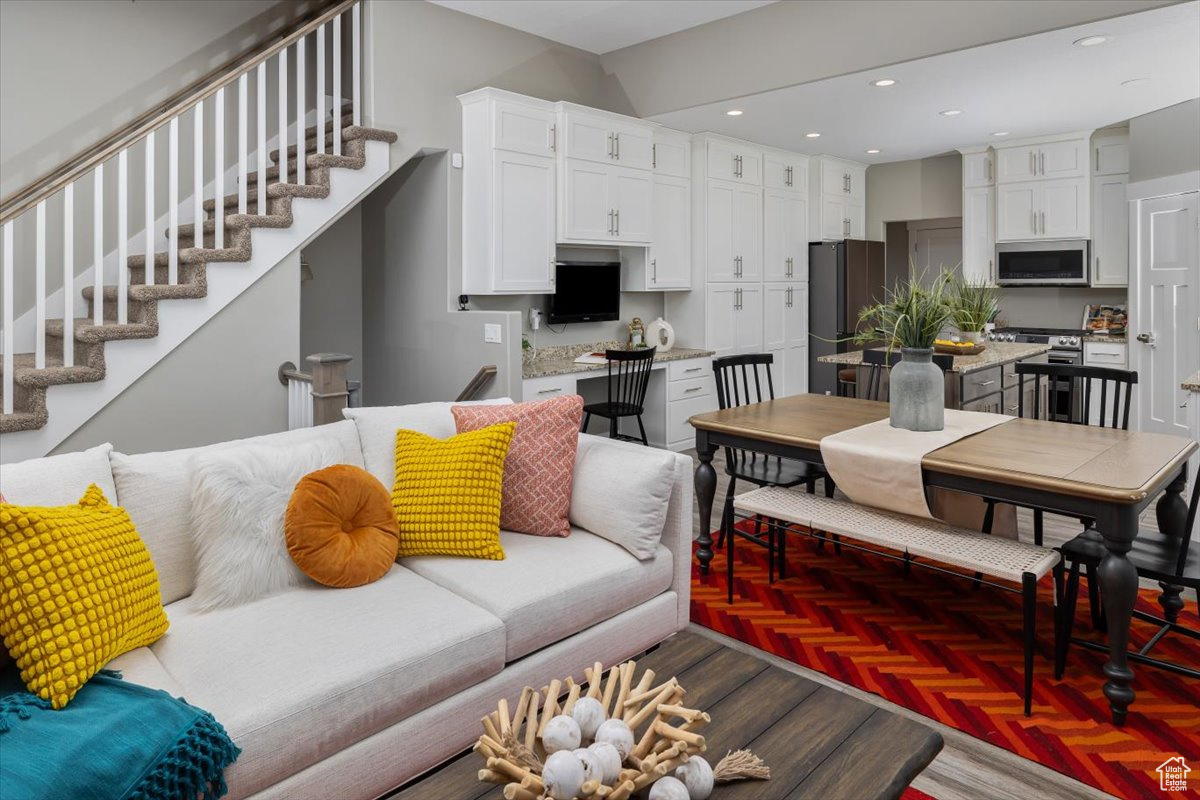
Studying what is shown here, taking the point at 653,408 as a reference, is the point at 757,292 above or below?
above

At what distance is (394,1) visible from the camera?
4.65 m

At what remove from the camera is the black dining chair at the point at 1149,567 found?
7.57 ft

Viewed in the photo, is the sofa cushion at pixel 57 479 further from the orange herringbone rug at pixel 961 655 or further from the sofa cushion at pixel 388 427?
the orange herringbone rug at pixel 961 655

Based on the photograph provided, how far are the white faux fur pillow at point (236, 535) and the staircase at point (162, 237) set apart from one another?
171 centimetres

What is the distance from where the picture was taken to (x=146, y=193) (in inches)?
157

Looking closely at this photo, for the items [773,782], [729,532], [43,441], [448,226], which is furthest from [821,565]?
[43,441]

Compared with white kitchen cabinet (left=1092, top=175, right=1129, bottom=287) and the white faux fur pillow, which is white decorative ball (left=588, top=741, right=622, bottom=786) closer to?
the white faux fur pillow

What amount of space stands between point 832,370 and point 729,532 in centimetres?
481

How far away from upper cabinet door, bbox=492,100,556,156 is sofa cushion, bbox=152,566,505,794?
3.49 meters

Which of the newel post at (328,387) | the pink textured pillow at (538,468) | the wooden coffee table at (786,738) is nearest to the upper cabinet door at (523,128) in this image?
the newel post at (328,387)

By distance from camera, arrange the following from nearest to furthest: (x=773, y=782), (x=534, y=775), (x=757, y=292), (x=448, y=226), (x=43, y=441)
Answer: (x=534, y=775), (x=773, y=782), (x=43, y=441), (x=448, y=226), (x=757, y=292)

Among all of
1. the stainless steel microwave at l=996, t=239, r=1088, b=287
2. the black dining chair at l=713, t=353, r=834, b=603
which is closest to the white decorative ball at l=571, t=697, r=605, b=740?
the black dining chair at l=713, t=353, r=834, b=603

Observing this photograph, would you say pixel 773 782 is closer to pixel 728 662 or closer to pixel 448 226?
pixel 728 662

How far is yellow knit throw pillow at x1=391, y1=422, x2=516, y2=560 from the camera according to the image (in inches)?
94.0
